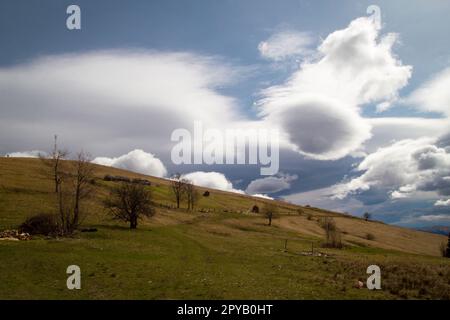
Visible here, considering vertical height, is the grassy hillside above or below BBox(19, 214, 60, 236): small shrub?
below

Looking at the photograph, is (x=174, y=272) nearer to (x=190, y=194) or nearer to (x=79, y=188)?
(x=79, y=188)

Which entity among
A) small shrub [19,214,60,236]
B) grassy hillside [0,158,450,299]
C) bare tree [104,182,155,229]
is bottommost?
grassy hillside [0,158,450,299]

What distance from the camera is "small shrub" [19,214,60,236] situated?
164ft

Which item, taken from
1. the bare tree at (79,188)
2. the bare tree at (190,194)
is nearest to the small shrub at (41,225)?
the bare tree at (79,188)

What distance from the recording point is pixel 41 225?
50.9 m

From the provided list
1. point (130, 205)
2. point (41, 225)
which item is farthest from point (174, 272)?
point (130, 205)

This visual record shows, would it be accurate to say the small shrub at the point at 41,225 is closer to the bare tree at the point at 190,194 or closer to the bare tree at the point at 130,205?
the bare tree at the point at 130,205

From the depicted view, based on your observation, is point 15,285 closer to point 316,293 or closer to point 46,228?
point 316,293

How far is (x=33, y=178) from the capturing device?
4227 inches

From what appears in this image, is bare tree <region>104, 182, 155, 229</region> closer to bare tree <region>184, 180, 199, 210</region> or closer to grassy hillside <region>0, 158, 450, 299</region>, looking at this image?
grassy hillside <region>0, 158, 450, 299</region>

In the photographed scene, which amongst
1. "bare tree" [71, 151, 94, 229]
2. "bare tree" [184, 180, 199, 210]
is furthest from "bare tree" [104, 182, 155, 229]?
"bare tree" [184, 180, 199, 210]

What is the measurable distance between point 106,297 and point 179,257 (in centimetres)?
1905

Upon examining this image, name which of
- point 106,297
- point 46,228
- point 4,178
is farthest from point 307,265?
point 4,178

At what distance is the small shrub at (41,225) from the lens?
50.0 m
